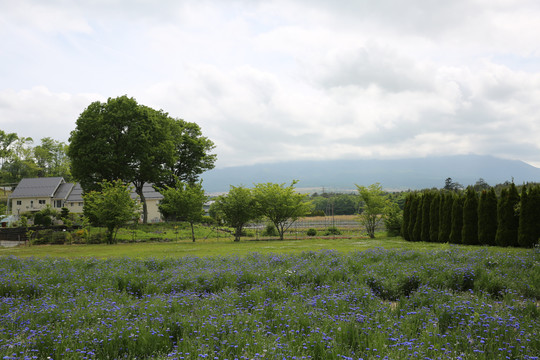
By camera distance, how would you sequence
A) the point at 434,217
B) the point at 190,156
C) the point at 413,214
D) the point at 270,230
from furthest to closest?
the point at 190,156 < the point at 270,230 < the point at 413,214 < the point at 434,217

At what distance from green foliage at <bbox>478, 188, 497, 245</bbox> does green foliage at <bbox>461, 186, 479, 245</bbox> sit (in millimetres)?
639

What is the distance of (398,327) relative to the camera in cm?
557

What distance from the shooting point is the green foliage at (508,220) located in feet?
59.4

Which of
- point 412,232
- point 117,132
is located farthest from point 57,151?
point 412,232

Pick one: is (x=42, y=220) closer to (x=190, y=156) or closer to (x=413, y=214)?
(x=190, y=156)

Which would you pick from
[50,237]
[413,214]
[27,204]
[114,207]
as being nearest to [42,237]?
[50,237]

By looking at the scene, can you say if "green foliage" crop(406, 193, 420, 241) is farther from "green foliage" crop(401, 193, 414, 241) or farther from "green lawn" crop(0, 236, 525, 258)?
"green lawn" crop(0, 236, 525, 258)

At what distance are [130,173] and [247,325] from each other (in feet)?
116

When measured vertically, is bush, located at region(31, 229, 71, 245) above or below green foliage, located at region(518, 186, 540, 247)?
below

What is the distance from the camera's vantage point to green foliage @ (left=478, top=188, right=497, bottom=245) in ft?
63.2

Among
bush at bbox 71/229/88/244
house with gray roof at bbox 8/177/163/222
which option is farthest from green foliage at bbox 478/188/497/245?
house with gray roof at bbox 8/177/163/222

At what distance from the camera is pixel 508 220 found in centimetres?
1823

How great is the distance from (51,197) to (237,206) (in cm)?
4340

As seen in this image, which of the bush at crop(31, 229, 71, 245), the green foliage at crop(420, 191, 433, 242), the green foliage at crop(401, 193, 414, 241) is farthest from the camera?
the bush at crop(31, 229, 71, 245)
